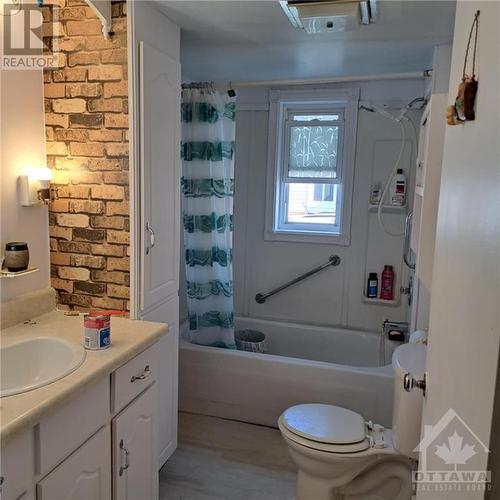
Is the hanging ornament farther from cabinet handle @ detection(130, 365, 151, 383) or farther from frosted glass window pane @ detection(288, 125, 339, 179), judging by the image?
frosted glass window pane @ detection(288, 125, 339, 179)

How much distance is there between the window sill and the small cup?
7.13 ft

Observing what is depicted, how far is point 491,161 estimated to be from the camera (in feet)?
2.52

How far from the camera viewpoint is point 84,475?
1.45 metres

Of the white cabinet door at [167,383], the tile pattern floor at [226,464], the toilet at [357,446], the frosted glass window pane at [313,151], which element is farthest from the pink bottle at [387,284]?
the white cabinet door at [167,383]

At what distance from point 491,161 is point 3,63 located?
1.73m

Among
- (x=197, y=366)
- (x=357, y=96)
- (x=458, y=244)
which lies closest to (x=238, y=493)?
(x=197, y=366)

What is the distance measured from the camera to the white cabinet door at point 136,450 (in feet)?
5.34

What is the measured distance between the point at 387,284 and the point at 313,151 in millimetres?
1150

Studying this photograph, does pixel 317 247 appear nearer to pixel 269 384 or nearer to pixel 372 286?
pixel 372 286

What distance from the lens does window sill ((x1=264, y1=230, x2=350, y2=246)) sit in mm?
3500

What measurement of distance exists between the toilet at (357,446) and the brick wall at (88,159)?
0.97 meters

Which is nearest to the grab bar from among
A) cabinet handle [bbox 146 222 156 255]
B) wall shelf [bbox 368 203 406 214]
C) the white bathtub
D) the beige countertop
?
wall shelf [bbox 368 203 406 214]

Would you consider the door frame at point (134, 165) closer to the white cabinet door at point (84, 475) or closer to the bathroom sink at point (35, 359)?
the bathroom sink at point (35, 359)

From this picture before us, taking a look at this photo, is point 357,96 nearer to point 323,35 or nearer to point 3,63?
point 323,35
